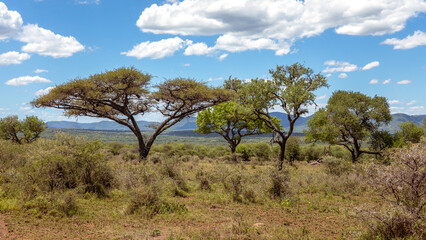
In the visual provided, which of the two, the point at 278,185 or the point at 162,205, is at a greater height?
the point at 278,185

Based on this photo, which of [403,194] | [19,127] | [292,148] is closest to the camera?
[403,194]

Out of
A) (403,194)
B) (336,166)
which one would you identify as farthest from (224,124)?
(403,194)

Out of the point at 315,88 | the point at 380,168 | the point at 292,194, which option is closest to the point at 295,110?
the point at 315,88

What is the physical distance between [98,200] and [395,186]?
39.5ft

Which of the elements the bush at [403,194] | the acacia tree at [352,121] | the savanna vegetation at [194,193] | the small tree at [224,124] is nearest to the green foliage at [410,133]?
the acacia tree at [352,121]

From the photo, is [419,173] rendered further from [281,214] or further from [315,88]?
[315,88]

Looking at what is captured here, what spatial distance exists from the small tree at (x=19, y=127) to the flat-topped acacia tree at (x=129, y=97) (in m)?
17.0

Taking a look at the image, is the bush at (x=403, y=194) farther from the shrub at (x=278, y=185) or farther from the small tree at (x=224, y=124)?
the small tree at (x=224, y=124)

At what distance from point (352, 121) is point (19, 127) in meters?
45.9

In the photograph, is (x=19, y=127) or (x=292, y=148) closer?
(x=292, y=148)

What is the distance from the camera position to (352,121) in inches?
1415

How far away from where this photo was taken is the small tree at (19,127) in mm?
45969

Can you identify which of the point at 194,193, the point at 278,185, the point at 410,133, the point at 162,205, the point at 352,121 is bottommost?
the point at 194,193

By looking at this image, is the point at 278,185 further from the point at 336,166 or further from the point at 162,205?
the point at 336,166
